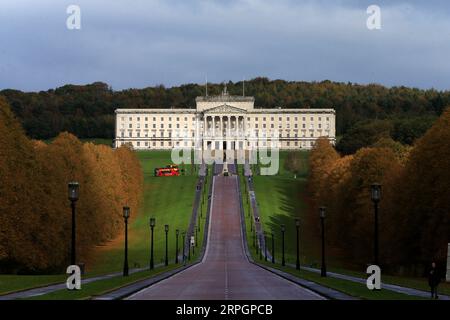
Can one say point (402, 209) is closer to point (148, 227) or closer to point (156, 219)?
point (148, 227)

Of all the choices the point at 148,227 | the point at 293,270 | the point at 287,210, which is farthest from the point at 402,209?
the point at 287,210

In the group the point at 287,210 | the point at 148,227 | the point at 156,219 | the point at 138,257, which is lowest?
the point at 138,257

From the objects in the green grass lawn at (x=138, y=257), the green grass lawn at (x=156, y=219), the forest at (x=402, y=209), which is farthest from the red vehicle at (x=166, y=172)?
the forest at (x=402, y=209)

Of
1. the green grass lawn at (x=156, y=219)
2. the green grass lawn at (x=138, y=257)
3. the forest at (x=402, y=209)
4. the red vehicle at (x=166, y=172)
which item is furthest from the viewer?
the red vehicle at (x=166, y=172)

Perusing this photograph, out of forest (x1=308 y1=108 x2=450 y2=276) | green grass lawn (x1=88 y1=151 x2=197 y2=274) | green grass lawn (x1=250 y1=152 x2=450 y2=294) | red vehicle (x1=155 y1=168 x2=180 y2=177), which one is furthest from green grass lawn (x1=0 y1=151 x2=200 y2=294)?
forest (x1=308 y1=108 x2=450 y2=276)

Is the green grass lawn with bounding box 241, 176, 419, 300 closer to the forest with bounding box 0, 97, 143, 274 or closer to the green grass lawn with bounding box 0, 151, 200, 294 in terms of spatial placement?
the green grass lawn with bounding box 0, 151, 200, 294

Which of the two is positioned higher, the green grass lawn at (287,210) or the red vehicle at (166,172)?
the red vehicle at (166,172)

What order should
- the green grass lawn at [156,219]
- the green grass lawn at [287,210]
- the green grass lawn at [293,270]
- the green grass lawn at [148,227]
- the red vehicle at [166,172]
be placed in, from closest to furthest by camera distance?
the green grass lawn at [293,270] → the green grass lawn at [148,227] → the green grass lawn at [156,219] → the green grass lawn at [287,210] → the red vehicle at [166,172]

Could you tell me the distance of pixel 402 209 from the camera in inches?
2378

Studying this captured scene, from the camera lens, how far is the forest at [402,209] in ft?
181

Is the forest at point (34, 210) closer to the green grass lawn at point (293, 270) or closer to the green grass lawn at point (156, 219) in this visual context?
the green grass lawn at point (156, 219)

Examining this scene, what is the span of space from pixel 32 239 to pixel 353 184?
130 feet

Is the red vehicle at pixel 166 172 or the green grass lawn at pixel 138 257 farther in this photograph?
the red vehicle at pixel 166 172
